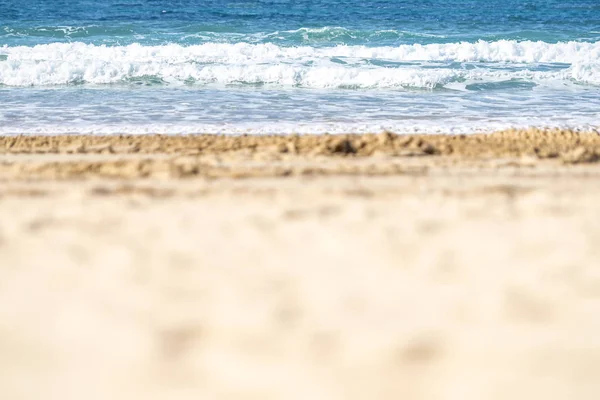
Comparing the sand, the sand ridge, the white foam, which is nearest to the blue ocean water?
the white foam

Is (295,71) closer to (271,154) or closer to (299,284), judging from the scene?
(271,154)

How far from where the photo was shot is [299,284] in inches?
118

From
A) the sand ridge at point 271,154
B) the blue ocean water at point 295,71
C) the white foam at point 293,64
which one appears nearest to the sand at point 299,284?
the sand ridge at point 271,154

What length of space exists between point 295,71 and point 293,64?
1.66 meters

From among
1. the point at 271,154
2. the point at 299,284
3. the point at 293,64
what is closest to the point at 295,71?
the point at 293,64

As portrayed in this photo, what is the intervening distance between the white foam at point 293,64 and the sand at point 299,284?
6.57 metres

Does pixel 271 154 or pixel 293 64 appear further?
pixel 293 64

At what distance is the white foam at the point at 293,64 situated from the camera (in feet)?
37.7

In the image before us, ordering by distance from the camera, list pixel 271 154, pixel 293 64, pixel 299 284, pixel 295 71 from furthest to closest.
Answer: pixel 293 64
pixel 295 71
pixel 271 154
pixel 299 284

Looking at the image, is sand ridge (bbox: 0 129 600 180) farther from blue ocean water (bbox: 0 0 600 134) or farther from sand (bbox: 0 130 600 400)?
blue ocean water (bbox: 0 0 600 134)

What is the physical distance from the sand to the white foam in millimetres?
6569

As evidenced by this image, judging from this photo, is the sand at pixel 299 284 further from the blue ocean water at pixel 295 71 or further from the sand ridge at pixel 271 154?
the blue ocean water at pixel 295 71

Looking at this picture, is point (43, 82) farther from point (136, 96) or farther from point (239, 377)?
point (239, 377)

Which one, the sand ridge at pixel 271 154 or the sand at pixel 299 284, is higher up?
the sand at pixel 299 284
